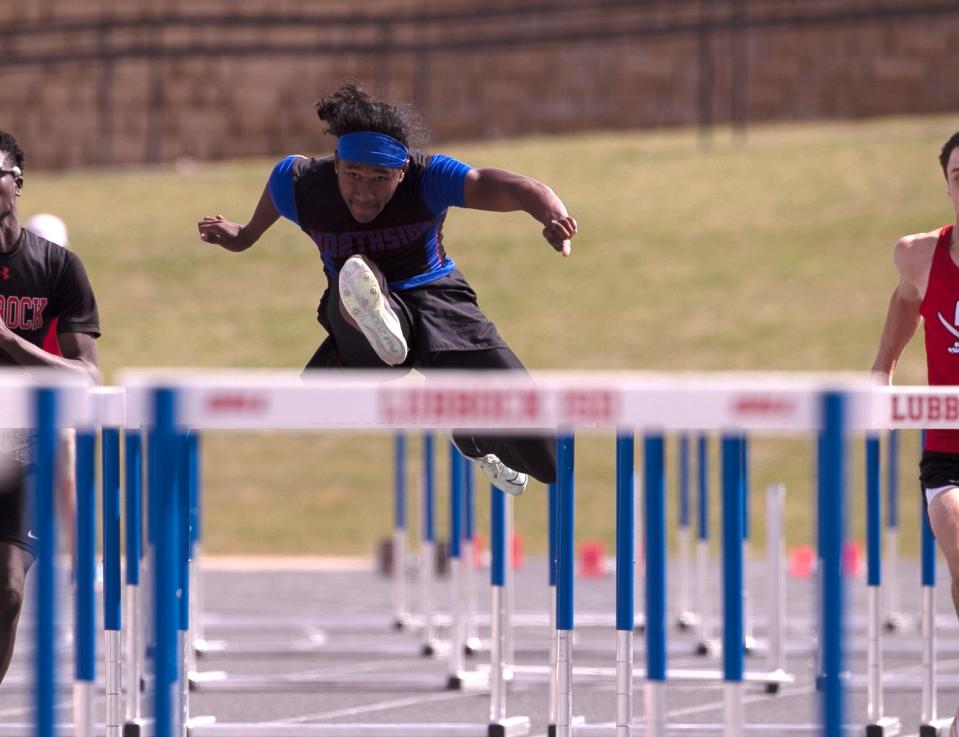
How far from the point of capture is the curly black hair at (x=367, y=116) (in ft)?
18.6

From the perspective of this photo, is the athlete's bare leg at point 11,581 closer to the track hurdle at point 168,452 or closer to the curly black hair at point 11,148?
the curly black hair at point 11,148

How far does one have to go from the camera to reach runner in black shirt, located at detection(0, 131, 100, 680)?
5332 mm

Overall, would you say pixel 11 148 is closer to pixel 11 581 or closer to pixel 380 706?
pixel 11 581

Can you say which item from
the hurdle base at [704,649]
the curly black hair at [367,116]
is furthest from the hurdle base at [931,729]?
the hurdle base at [704,649]

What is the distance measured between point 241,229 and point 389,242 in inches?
22.6

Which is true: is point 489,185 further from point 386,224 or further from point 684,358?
point 684,358

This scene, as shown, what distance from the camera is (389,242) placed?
579 cm

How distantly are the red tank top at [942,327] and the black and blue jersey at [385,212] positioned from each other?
143cm

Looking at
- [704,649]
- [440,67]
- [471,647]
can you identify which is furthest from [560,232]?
[440,67]

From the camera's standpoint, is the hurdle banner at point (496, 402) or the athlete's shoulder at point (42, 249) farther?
the athlete's shoulder at point (42, 249)

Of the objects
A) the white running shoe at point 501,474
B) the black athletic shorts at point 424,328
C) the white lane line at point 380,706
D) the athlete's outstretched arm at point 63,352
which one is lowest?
the white lane line at point 380,706

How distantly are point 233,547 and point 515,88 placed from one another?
16224 millimetres

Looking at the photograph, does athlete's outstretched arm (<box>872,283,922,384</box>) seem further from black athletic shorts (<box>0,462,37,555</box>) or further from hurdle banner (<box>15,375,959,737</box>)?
black athletic shorts (<box>0,462,37,555</box>)

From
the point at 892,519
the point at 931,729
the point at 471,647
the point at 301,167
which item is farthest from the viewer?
the point at 892,519
